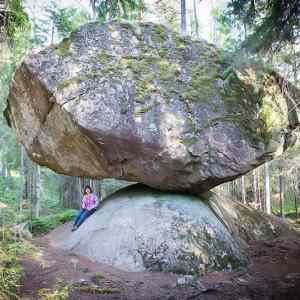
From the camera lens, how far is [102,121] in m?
7.66

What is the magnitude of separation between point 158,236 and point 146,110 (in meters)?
2.86

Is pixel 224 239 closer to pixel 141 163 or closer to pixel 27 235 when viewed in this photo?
pixel 141 163

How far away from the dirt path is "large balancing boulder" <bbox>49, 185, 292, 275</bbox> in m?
0.29

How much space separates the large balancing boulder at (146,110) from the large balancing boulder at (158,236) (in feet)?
2.03

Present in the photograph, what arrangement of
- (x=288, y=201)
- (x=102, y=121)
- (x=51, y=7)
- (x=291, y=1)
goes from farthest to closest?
(x=288, y=201)
(x=51, y=7)
(x=102, y=121)
(x=291, y=1)

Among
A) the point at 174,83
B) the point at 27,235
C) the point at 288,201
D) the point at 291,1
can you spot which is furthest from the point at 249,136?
the point at 288,201

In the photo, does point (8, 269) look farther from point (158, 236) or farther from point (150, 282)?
point (158, 236)

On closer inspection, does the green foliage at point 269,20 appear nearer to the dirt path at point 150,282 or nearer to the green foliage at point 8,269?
the dirt path at point 150,282

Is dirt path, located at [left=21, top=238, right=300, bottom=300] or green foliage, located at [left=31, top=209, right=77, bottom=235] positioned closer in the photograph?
dirt path, located at [left=21, top=238, right=300, bottom=300]

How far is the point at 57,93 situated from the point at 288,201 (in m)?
25.1

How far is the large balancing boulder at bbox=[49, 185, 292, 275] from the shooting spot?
7.17 meters

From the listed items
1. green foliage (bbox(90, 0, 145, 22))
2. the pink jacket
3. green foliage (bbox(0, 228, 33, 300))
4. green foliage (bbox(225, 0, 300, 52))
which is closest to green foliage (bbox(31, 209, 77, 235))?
the pink jacket

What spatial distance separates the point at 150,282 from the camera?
6.34 meters

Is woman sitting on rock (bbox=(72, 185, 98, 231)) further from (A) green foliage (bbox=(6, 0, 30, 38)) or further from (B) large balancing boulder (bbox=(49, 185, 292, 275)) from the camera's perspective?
(A) green foliage (bbox=(6, 0, 30, 38))
